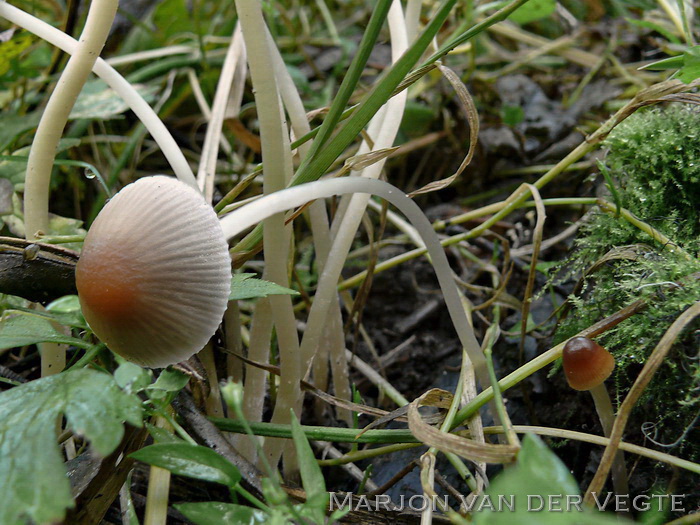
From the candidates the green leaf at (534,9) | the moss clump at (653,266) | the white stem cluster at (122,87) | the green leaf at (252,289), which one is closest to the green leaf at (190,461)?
the green leaf at (252,289)

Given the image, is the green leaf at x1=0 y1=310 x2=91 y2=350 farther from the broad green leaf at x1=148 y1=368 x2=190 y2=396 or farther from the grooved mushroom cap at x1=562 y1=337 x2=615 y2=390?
the grooved mushroom cap at x1=562 y1=337 x2=615 y2=390

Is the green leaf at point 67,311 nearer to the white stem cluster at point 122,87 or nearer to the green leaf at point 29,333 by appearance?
the green leaf at point 29,333

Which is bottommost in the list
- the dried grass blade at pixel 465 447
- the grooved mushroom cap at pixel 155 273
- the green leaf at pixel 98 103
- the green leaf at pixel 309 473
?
the dried grass blade at pixel 465 447

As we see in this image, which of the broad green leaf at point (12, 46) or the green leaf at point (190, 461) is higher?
the broad green leaf at point (12, 46)

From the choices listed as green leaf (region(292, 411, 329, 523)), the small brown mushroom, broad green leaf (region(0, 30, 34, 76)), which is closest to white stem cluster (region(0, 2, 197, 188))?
broad green leaf (region(0, 30, 34, 76))

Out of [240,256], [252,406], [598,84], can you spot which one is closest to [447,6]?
→ [240,256]

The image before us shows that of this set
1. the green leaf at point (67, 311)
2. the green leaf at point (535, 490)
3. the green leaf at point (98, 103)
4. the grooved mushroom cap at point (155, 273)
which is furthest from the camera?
the green leaf at point (98, 103)

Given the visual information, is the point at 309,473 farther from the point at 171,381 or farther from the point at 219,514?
the point at 171,381
